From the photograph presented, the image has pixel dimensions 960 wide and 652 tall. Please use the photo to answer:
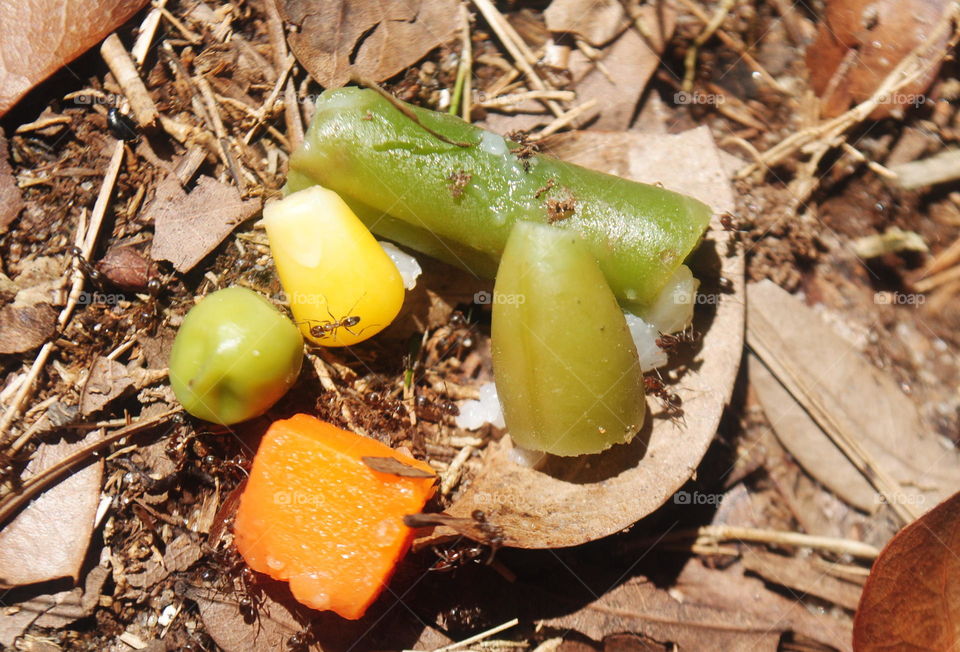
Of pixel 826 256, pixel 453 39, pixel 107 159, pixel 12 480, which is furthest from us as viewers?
pixel 826 256

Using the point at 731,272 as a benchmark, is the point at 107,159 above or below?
above

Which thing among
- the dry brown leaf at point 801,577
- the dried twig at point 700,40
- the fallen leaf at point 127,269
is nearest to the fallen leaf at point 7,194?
the fallen leaf at point 127,269

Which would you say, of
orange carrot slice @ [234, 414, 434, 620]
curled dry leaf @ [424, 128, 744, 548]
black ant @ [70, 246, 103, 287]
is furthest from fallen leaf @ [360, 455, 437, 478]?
black ant @ [70, 246, 103, 287]

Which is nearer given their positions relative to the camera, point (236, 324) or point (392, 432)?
point (236, 324)

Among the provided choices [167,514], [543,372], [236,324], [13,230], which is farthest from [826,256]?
[13,230]

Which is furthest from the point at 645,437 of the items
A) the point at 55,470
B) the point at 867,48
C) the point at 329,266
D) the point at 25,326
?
the point at 25,326

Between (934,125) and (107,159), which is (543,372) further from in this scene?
(934,125)

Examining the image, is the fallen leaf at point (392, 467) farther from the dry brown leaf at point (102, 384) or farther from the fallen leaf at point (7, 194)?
the fallen leaf at point (7, 194)
